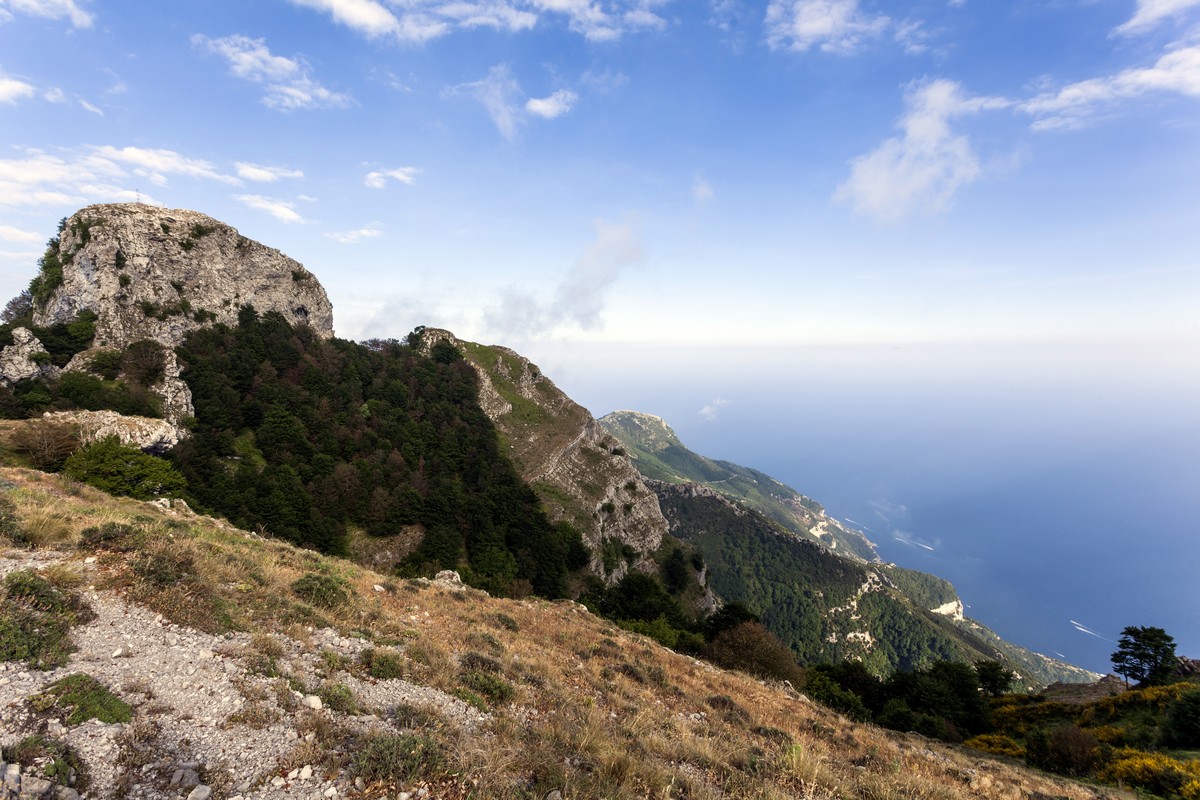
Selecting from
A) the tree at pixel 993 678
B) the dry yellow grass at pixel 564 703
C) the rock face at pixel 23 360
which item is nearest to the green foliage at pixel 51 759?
the dry yellow grass at pixel 564 703

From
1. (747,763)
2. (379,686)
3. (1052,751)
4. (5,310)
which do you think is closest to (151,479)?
(379,686)

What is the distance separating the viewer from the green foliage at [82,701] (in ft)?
19.1

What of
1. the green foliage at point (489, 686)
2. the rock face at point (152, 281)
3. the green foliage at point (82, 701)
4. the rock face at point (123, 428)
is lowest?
the rock face at point (123, 428)

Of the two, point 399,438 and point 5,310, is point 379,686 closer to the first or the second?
point 399,438

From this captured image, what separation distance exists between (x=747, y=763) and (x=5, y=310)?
8290 centimetres

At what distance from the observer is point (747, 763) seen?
8641 mm

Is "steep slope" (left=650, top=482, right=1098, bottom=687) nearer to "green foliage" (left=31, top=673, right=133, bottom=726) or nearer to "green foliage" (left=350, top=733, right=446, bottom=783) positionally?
"green foliage" (left=350, top=733, right=446, bottom=783)

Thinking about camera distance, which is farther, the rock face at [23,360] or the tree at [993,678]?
the tree at [993,678]

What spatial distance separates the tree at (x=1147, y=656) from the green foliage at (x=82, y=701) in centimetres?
6097

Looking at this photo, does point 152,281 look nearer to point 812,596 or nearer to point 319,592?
point 319,592

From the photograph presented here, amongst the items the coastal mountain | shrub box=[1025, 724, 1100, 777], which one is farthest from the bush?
shrub box=[1025, 724, 1100, 777]

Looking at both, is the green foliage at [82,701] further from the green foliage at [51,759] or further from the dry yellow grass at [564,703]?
the dry yellow grass at [564,703]

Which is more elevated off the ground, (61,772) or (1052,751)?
(61,772)

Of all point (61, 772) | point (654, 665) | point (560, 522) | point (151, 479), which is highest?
point (61, 772)
